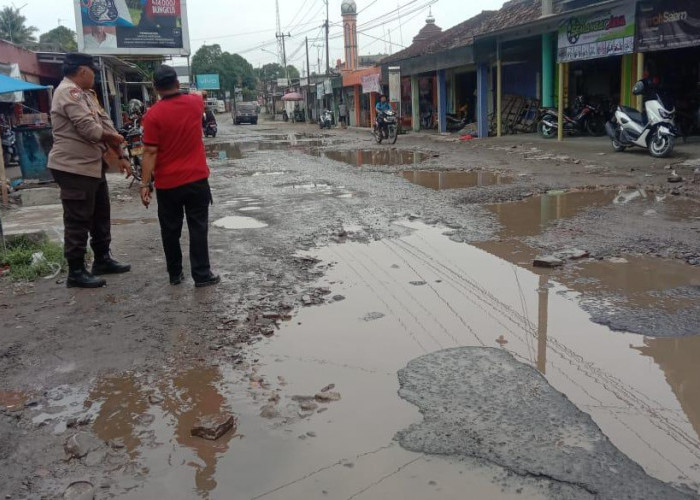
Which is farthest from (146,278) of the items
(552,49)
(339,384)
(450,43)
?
(450,43)

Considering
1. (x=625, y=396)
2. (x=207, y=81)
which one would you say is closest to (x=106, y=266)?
(x=625, y=396)

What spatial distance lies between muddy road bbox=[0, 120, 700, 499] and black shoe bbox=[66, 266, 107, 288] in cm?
8

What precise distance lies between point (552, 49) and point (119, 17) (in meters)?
14.5

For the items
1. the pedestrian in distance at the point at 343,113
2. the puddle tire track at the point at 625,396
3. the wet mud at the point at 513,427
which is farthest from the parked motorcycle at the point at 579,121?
the pedestrian in distance at the point at 343,113

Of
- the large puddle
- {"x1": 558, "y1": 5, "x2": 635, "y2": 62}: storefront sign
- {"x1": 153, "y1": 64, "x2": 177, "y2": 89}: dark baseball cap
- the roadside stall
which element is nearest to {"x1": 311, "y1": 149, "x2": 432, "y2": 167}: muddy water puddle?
{"x1": 558, "y1": 5, "x2": 635, "y2": 62}: storefront sign

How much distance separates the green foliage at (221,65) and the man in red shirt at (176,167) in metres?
73.8

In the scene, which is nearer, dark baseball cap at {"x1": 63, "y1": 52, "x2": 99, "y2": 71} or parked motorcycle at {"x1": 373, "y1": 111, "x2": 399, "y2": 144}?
dark baseball cap at {"x1": 63, "y1": 52, "x2": 99, "y2": 71}

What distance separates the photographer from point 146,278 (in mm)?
5352

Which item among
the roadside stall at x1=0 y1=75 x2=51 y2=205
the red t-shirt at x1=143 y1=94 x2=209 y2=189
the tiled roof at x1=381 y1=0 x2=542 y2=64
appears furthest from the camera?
the tiled roof at x1=381 y1=0 x2=542 y2=64

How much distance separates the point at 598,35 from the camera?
14.7 m

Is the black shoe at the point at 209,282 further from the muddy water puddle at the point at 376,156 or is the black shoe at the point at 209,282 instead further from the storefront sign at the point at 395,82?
the storefront sign at the point at 395,82

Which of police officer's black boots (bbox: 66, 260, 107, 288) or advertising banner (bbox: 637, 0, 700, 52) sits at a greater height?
advertising banner (bbox: 637, 0, 700, 52)

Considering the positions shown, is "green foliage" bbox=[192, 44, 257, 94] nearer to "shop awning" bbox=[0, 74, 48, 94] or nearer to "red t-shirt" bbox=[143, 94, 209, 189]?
"shop awning" bbox=[0, 74, 48, 94]

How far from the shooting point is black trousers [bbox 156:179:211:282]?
4.95 meters
